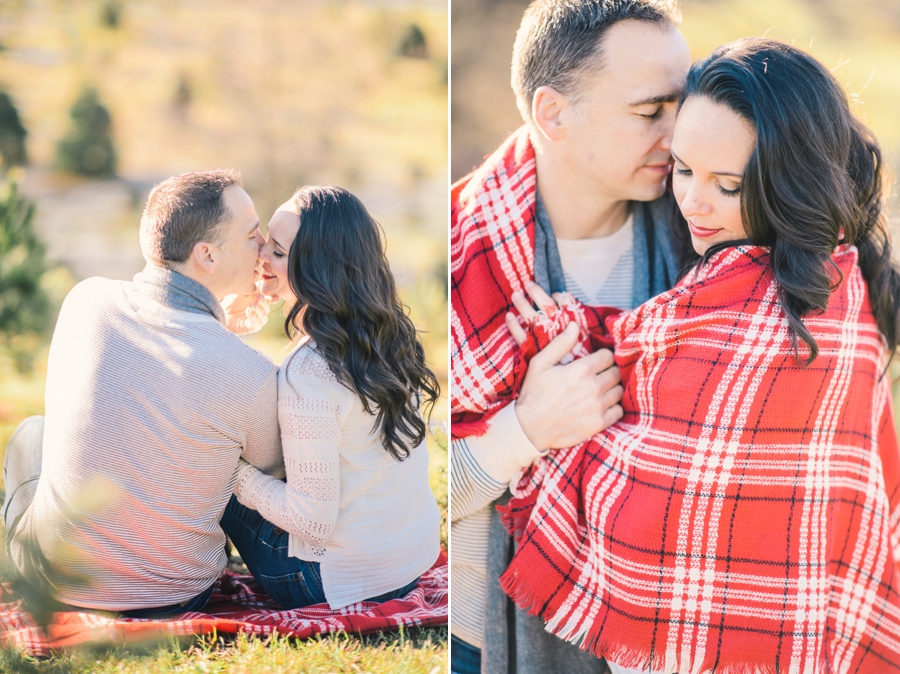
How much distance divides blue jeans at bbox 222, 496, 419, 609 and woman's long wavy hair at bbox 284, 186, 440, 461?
1.24ft

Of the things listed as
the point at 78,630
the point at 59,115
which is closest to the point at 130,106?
the point at 59,115

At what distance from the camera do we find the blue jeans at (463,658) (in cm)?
211

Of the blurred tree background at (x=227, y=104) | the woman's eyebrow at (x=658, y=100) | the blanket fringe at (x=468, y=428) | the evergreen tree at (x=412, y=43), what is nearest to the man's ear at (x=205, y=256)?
the blanket fringe at (x=468, y=428)

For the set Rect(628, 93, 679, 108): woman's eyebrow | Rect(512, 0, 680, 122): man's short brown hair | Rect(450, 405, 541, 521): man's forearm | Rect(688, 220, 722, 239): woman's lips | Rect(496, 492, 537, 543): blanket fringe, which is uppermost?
Rect(512, 0, 680, 122): man's short brown hair

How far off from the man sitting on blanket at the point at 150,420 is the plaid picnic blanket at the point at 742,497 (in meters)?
0.92

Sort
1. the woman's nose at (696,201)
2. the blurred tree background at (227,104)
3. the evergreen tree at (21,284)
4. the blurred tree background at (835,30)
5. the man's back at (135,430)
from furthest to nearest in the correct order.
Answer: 1. the blurred tree background at (227,104)
2. the blurred tree background at (835,30)
3. the evergreen tree at (21,284)
4. the man's back at (135,430)
5. the woman's nose at (696,201)

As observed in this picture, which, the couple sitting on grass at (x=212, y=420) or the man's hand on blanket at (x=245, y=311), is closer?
the couple sitting on grass at (x=212, y=420)

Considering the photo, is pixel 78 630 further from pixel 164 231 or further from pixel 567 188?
pixel 567 188

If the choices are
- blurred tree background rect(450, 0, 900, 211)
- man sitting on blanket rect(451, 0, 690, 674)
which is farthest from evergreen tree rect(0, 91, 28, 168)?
man sitting on blanket rect(451, 0, 690, 674)

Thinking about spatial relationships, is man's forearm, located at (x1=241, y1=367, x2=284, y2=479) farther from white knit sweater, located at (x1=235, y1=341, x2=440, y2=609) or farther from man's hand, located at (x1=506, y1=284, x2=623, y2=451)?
man's hand, located at (x1=506, y1=284, x2=623, y2=451)

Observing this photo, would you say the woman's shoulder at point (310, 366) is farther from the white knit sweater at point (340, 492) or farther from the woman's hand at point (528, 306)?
the woman's hand at point (528, 306)

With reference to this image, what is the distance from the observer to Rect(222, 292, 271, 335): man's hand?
221 centimetres

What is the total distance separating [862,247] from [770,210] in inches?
14.6

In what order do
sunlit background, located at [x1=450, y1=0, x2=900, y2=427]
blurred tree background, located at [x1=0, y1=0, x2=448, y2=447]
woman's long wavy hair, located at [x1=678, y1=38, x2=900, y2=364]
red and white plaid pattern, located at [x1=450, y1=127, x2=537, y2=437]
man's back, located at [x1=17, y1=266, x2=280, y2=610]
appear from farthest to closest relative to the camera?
1. blurred tree background, located at [x1=0, y1=0, x2=448, y2=447]
2. sunlit background, located at [x1=450, y1=0, x2=900, y2=427]
3. red and white plaid pattern, located at [x1=450, y1=127, x2=537, y2=437]
4. man's back, located at [x1=17, y1=266, x2=280, y2=610]
5. woman's long wavy hair, located at [x1=678, y1=38, x2=900, y2=364]
